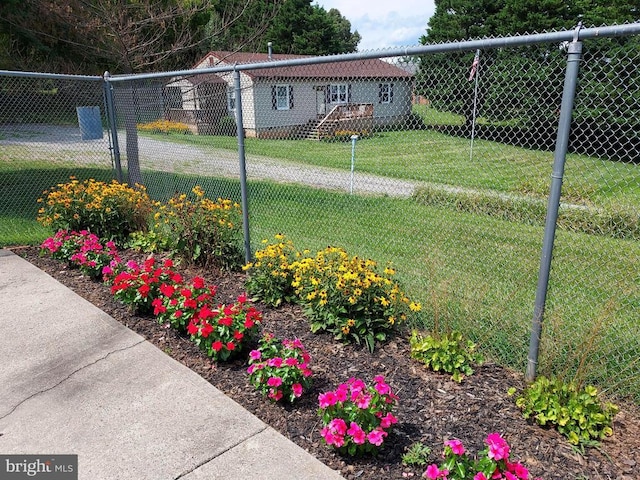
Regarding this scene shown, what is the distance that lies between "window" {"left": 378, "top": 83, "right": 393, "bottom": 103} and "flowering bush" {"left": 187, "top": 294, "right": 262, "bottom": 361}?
1.83 meters

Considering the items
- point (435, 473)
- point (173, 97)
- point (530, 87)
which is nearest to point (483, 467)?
point (435, 473)

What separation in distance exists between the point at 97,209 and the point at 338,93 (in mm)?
3284

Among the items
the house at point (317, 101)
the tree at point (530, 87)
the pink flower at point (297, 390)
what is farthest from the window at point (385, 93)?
the pink flower at point (297, 390)

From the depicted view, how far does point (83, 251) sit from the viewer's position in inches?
193

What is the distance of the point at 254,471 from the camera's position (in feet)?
7.71

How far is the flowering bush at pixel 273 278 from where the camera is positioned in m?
4.09

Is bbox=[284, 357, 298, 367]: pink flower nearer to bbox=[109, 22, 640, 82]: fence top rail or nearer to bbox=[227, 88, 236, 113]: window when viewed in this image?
bbox=[109, 22, 640, 82]: fence top rail

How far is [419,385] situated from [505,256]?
256 centimetres

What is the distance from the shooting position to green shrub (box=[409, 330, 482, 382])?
3088 mm

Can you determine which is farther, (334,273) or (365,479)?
(334,273)

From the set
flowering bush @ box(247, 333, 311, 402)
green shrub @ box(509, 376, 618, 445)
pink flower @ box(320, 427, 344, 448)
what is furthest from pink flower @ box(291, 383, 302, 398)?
green shrub @ box(509, 376, 618, 445)

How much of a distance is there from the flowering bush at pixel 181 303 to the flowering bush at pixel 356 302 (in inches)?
29.1

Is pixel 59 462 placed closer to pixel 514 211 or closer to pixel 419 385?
pixel 419 385

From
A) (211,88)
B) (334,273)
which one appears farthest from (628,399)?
(211,88)
